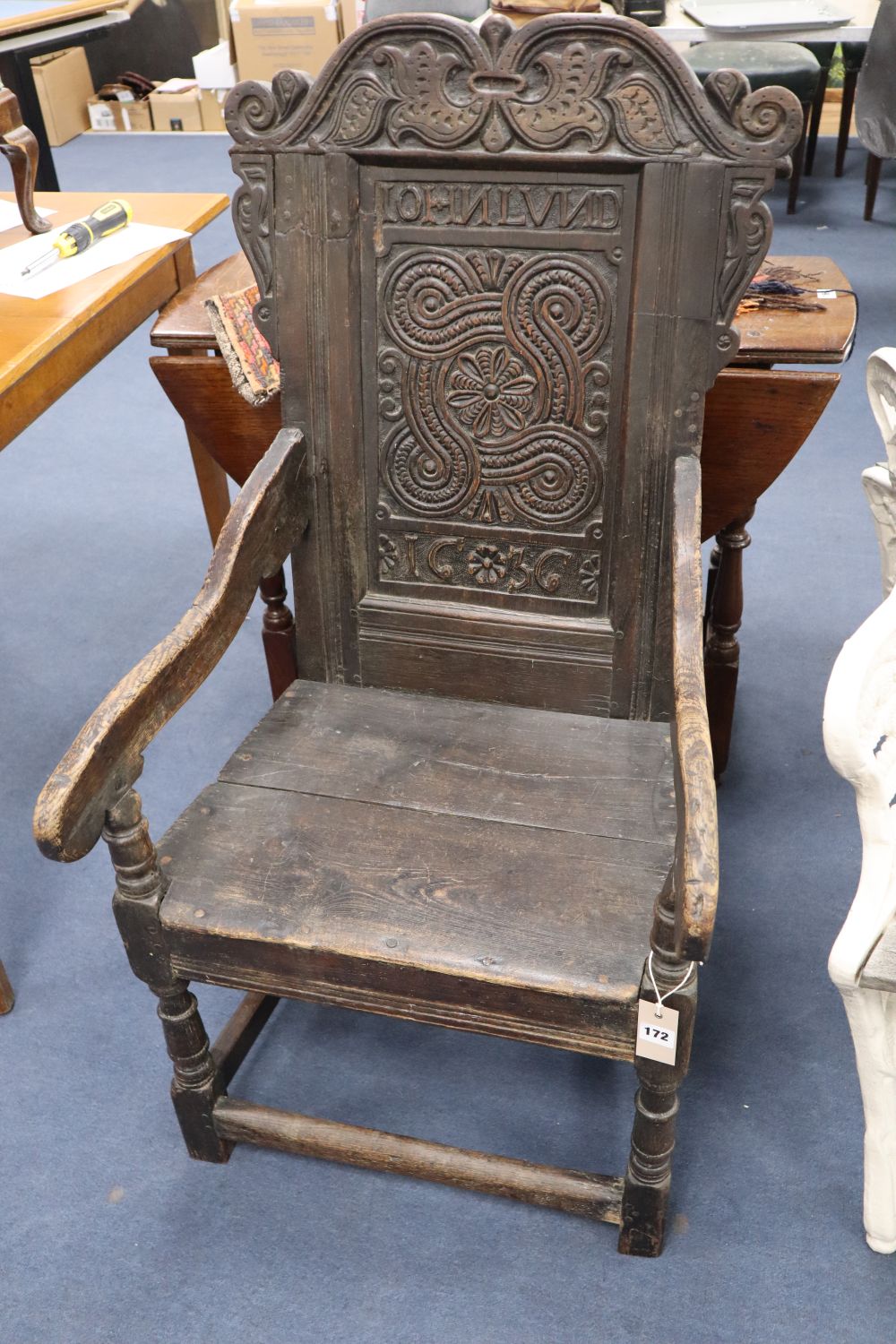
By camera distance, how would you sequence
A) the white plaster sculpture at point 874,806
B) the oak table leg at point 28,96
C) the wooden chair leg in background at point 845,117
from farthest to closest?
the wooden chair leg in background at point 845,117
the oak table leg at point 28,96
the white plaster sculpture at point 874,806

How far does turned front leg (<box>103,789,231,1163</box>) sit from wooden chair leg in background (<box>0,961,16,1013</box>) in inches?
16.8

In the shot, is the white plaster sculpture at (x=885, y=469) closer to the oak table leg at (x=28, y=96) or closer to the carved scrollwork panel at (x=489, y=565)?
the carved scrollwork panel at (x=489, y=565)

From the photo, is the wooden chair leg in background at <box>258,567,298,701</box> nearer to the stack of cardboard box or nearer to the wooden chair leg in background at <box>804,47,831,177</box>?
the wooden chair leg in background at <box>804,47,831,177</box>

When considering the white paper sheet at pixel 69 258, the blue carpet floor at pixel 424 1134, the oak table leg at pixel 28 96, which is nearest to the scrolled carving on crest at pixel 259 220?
the white paper sheet at pixel 69 258

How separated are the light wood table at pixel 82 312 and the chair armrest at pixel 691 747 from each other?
998mm

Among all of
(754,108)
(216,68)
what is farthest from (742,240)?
(216,68)

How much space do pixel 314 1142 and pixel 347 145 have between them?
4.03 ft

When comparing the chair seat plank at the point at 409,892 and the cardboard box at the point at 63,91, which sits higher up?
the chair seat plank at the point at 409,892

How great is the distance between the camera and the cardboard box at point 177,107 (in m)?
6.35

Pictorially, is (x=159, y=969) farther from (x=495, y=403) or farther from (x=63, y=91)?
(x=63, y=91)

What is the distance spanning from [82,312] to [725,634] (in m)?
1.24

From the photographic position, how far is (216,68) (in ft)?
20.1

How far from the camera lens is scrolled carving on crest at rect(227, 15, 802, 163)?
1.26 meters

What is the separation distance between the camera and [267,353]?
1.95 metres
